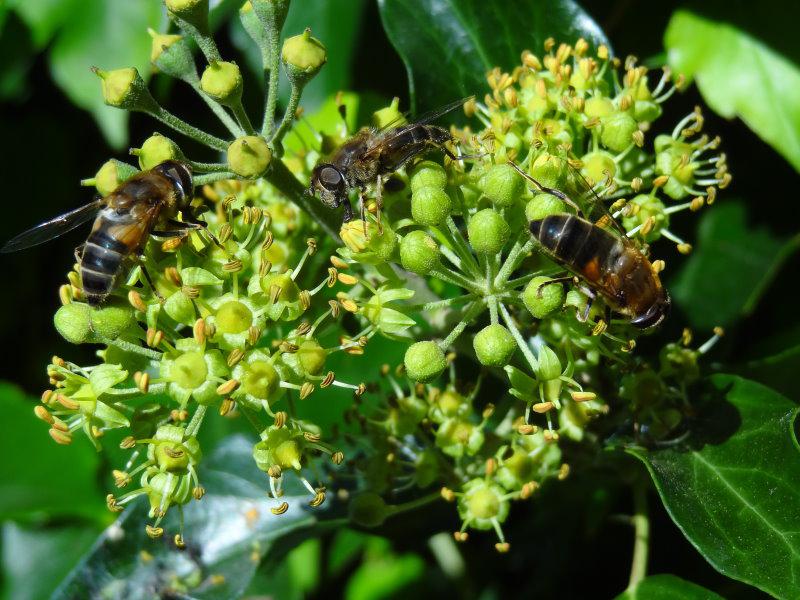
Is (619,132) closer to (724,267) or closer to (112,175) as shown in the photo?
(112,175)

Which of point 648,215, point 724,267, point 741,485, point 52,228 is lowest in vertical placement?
point 724,267

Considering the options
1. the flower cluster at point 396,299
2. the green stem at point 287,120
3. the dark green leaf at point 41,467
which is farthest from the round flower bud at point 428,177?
the dark green leaf at point 41,467

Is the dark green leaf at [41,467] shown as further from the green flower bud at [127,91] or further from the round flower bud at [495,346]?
the round flower bud at [495,346]

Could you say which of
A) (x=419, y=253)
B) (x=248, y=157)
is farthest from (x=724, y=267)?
(x=248, y=157)

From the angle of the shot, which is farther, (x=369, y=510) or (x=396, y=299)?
(x=369, y=510)

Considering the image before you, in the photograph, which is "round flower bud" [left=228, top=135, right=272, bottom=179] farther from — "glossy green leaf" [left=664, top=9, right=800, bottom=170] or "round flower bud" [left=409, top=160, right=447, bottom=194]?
"glossy green leaf" [left=664, top=9, right=800, bottom=170]

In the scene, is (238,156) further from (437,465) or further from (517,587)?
(517,587)

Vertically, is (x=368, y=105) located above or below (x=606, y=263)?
above

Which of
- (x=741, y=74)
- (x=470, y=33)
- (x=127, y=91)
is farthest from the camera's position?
(x=741, y=74)
